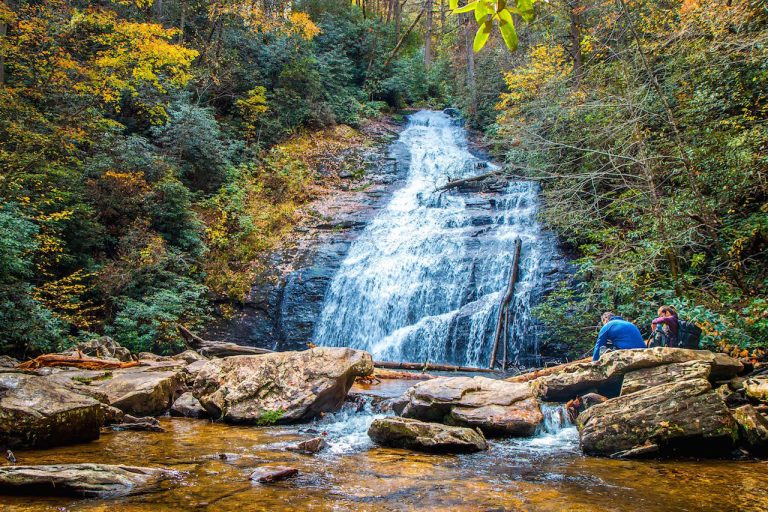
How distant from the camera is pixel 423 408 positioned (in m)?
6.20

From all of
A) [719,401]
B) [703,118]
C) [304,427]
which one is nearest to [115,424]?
[304,427]

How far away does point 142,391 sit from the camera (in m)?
6.38

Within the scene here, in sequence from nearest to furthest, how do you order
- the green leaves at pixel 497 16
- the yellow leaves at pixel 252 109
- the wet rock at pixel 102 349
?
the green leaves at pixel 497 16 → the wet rock at pixel 102 349 → the yellow leaves at pixel 252 109

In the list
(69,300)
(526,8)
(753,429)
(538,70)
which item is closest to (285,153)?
(538,70)

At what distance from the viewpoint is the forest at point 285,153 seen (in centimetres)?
833

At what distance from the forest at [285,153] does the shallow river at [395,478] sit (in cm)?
342

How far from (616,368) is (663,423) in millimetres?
1394

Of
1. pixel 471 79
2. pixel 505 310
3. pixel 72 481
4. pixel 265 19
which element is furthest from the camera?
pixel 471 79

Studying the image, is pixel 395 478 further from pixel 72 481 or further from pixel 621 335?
pixel 621 335

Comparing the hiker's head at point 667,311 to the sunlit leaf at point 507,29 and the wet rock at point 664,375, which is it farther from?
the sunlit leaf at point 507,29

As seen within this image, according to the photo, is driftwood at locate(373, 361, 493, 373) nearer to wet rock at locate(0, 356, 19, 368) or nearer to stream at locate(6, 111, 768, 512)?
stream at locate(6, 111, 768, 512)

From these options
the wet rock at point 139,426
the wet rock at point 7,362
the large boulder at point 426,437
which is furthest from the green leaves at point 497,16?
the wet rock at point 7,362

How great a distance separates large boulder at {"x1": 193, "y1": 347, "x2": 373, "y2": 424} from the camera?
625 cm

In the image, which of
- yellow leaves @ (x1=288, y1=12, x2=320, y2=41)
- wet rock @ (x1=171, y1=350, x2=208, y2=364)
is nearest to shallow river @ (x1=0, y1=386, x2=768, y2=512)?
wet rock @ (x1=171, y1=350, x2=208, y2=364)
